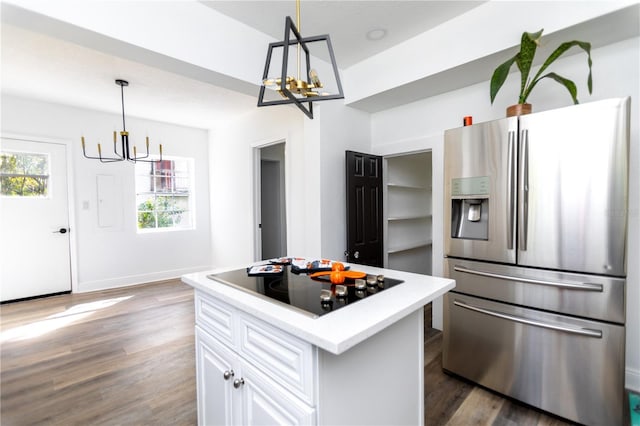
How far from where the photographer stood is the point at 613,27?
190cm

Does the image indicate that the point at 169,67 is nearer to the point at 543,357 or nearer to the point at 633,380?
the point at 543,357

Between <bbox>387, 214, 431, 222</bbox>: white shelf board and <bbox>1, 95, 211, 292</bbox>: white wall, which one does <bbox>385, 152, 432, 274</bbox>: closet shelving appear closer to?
<bbox>387, 214, 431, 222</bbox>: white shelf board

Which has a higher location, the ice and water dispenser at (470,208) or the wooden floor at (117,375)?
the ice and water dispenser at (470,208)

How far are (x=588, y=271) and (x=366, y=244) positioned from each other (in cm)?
187

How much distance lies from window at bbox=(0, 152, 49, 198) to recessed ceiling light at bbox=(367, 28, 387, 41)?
4.56 m

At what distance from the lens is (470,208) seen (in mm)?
2182

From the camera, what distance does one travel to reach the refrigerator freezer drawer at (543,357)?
5.43 feet

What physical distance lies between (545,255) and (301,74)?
8.12 ft

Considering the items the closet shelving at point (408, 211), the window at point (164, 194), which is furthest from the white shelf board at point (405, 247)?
the window at point (164, 194)

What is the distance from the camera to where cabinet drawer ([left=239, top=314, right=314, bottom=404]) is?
97 cm

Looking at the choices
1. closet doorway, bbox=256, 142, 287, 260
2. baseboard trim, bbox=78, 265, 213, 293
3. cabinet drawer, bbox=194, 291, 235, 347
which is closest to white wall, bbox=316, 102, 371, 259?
cabinet drawer, bbox=194, 291, 235, 347

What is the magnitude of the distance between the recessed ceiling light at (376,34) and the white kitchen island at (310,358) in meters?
2.13

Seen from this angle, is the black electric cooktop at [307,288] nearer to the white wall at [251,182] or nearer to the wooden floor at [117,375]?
the wooden floor at [117,375]

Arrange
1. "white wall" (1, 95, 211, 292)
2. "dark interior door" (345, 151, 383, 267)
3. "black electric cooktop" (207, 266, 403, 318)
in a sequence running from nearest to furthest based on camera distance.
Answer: "black electric cooktop" (207, 266, 403, 318), "dark interior door" (345, 151, 383, 267), "white wall" (1, 95, 211, 292)
